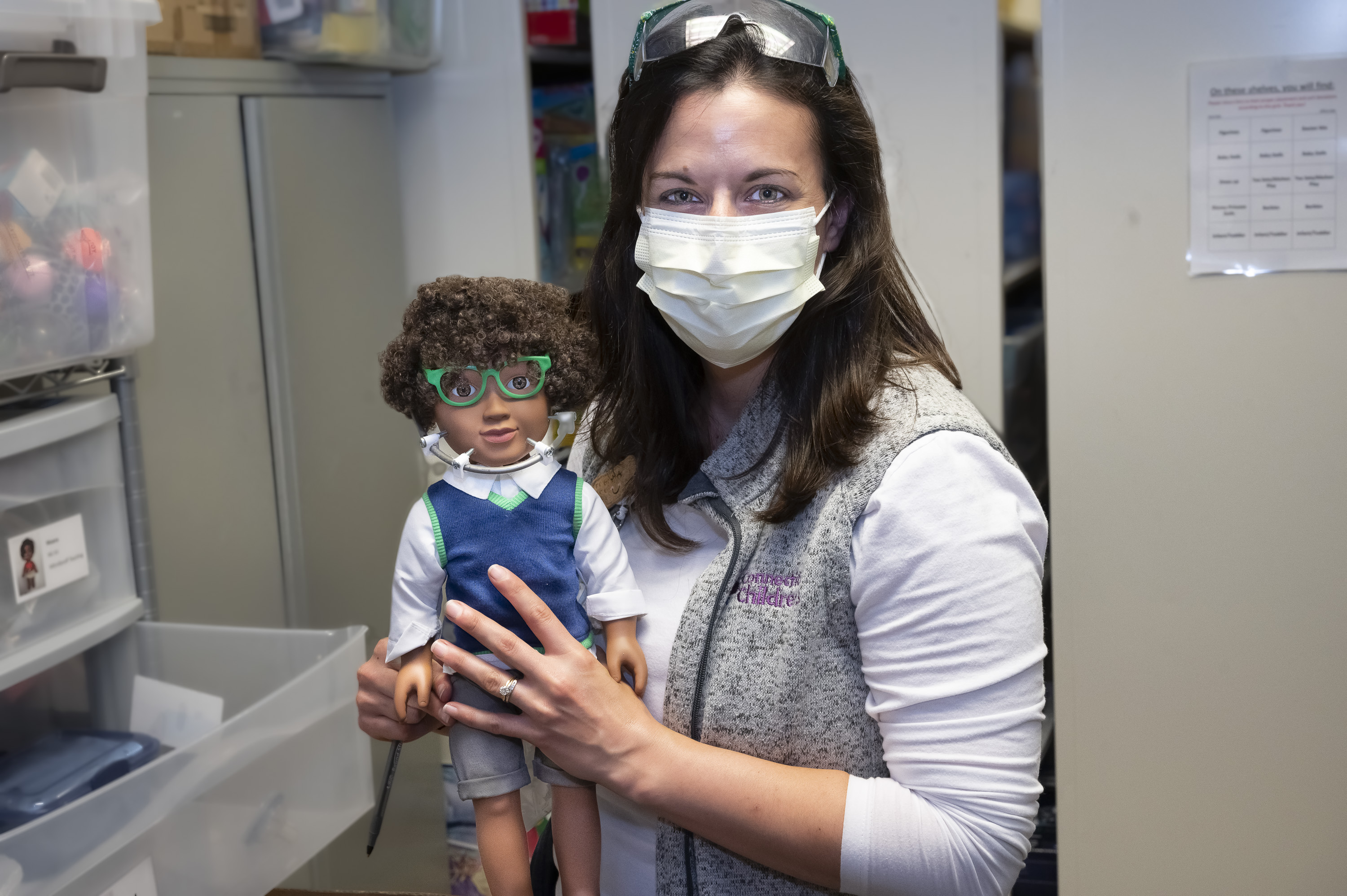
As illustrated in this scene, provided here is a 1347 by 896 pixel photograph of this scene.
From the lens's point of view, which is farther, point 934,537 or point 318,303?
point 318,303

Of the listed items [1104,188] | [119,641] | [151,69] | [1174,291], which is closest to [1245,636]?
[1174,291]

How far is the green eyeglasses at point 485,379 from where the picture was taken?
1032mm

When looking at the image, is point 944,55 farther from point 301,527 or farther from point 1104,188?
point 301,527

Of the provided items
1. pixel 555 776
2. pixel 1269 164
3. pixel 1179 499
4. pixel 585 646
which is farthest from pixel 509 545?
pixel 1269 164

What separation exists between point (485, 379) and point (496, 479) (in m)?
0.09

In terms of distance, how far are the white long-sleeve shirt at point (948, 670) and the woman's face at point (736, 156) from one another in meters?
0.29

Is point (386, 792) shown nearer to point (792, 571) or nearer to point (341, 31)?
point (792, 571)

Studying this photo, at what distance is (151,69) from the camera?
5.48ft

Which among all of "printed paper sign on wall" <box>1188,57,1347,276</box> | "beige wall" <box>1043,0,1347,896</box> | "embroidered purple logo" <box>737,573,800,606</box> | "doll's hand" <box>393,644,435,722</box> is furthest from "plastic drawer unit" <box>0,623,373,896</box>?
"printed paper sign on wall" <box>1188,57,1347,276</box>

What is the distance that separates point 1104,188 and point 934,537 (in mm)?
1118

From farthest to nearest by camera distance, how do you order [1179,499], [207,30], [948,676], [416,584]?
[1179,499] < [207,30] < [416,584] < [948,676]

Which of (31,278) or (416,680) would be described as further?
(31,278)

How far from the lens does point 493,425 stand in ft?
3.40

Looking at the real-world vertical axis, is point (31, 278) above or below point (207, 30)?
below
